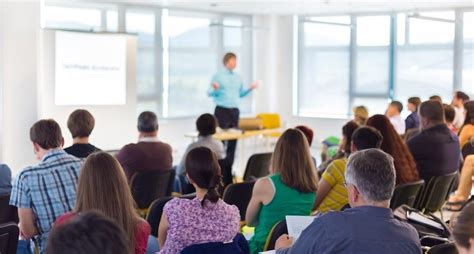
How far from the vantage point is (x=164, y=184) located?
5566mm

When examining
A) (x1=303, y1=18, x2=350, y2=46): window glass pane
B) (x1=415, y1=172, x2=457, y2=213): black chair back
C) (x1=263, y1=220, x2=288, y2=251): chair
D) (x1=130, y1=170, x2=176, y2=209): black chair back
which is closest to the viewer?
(x1=263, y1=220, x2=288, y2=251): chair

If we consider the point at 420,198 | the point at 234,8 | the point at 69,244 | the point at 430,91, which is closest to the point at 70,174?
the point at 69,244

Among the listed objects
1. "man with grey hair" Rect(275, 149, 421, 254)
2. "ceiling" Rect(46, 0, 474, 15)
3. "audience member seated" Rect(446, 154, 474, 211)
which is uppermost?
"ceiling" Rect(46, 0, 474, 15)

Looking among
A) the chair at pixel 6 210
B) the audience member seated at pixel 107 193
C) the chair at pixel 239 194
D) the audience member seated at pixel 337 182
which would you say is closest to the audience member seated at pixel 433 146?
the audience member seated at pixel 337 182

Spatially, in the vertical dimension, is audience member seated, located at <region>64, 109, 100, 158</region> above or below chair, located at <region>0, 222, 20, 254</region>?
above

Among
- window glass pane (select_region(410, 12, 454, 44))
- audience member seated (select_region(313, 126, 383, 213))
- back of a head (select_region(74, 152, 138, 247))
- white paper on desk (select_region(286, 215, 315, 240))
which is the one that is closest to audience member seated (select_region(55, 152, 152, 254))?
back of a head (select_region(74, 152, 138, 247))

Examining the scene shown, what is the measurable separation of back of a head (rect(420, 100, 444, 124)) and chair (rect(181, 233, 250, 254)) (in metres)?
3.30

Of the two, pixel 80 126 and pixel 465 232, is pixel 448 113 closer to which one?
pixel 80 126

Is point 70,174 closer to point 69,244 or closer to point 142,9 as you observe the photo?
point 69,244

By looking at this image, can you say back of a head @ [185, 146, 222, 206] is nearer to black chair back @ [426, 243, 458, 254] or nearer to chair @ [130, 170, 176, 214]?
black chair back @ [426, 243, 458, 254]

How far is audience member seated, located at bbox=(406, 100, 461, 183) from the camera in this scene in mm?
5980

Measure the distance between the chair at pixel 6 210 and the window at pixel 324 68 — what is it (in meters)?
9.62

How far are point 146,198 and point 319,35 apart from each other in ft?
Result: 28.7

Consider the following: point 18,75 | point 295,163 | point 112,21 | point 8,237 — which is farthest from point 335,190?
point 112,21
